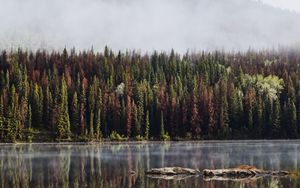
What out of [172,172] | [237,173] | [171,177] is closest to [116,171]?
[172,172]

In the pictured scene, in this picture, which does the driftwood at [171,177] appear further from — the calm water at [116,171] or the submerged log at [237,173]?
the submerged log at [237,173]

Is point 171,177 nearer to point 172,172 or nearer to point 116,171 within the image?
point 172,172

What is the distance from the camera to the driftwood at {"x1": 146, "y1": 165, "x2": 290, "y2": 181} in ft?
241

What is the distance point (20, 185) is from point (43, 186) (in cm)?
296

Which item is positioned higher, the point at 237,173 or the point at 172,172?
the point at 172,172

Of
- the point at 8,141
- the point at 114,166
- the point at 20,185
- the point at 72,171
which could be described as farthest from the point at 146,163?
the point at 8,141

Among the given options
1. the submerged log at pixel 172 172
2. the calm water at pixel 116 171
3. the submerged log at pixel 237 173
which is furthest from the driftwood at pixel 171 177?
the submerged log at pixel 237 173

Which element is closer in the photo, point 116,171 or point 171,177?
point 171,177

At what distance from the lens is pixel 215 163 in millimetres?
92812

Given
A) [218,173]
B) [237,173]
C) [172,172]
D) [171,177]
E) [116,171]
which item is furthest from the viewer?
[116,171]

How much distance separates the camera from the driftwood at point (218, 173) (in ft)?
241

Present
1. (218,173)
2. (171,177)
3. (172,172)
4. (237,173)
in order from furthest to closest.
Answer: (172,172) → (237,173) → (218,173) → (171,177)

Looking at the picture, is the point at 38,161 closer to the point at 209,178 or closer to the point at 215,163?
the point at 215,163

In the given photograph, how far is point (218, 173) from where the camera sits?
7494cm
